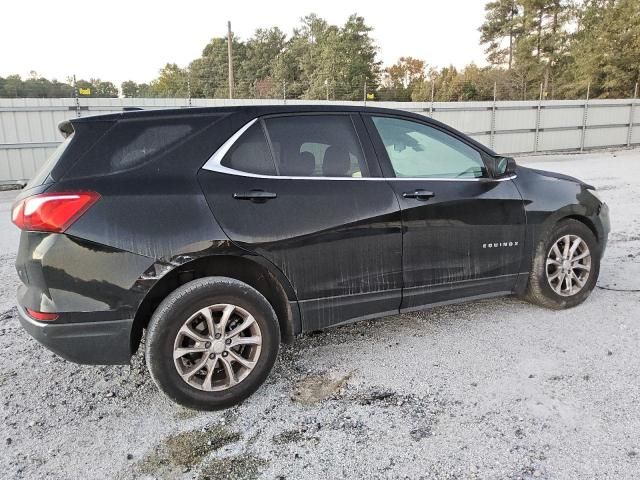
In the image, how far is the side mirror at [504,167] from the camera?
3.66m

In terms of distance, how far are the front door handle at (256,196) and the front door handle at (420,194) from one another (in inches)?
35.5

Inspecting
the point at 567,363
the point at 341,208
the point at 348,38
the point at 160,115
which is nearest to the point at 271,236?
the point at 341,208

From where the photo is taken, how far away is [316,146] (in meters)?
3.14

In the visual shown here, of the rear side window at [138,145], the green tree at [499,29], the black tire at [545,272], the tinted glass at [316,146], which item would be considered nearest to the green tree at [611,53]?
the green tree at [499,29]

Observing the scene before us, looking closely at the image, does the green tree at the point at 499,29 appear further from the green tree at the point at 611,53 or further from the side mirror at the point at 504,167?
the side mirror at the point at 504,167

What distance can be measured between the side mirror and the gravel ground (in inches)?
44.4

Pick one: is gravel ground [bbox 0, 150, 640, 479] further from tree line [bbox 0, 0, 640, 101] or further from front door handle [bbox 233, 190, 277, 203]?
tree line [bbox 0, 0, 640, 101]

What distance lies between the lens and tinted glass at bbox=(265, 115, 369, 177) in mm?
3020

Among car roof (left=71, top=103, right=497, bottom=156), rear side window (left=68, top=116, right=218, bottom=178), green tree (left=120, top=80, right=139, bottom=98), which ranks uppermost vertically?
green tree (left=120, top=80, right=139, bottom=98)

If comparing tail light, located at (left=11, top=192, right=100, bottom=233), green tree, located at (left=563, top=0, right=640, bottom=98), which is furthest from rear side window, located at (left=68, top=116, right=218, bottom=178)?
green tree, located at (left=563, top=0, right=640, bottom=98)

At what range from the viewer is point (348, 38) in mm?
42438

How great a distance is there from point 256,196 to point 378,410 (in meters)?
1.35

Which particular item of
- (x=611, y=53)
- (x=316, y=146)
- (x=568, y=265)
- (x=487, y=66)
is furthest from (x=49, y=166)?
(x=487, y=66)

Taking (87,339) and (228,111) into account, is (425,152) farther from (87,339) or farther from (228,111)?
(87,339)
